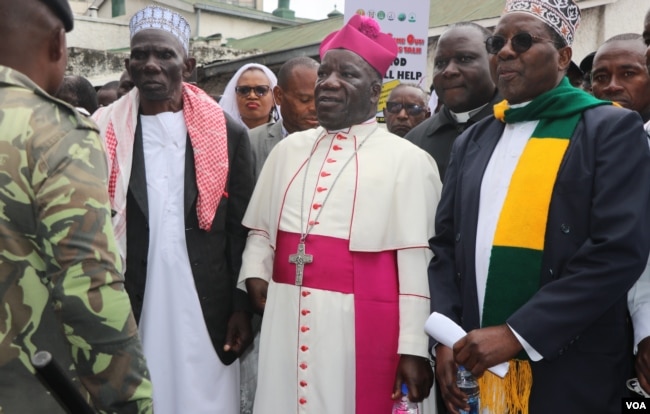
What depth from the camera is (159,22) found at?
4.17 meters

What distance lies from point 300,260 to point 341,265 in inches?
7.9

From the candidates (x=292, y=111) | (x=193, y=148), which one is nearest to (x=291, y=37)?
(x=292, y=111)

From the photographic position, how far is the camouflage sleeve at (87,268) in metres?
1.99

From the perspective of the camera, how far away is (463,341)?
287 cm

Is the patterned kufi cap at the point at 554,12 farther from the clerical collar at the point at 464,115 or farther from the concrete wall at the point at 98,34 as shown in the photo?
the concrete wall at the point at 98,34

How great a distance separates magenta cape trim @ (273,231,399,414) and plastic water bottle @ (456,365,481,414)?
1.58 ft

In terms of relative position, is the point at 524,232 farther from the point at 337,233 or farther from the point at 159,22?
the point at 159,22

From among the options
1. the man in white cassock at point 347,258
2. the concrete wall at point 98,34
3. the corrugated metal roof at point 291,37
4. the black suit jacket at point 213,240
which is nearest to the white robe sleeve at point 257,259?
the man in white cassock at point 347,258

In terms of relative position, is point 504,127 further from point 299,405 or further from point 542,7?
point 299,405

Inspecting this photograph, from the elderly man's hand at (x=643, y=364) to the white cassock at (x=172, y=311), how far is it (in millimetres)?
2135

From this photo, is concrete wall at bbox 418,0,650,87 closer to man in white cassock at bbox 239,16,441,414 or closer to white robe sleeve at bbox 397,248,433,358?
man in white cassock at bbox 239,16,441,414

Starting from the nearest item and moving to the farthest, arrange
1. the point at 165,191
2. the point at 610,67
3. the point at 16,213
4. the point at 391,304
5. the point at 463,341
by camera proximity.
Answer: the point at 16,213, the point at 463,341, the point at 391,304, the point at 165,191, the point at 610,67

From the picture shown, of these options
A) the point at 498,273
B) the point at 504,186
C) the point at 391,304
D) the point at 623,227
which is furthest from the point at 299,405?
the point at 623,227

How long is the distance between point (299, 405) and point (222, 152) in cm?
141
